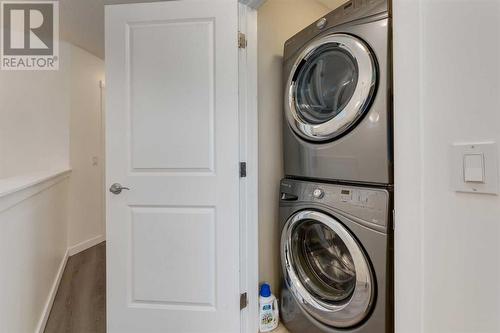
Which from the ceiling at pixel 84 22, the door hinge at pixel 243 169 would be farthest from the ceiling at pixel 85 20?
the door hinge at pixel 243 169

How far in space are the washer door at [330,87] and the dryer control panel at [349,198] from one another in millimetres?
251

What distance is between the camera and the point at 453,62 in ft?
1.75

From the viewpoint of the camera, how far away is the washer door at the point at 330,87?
1075 millimetres

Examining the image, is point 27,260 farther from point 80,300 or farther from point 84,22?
point 84,22

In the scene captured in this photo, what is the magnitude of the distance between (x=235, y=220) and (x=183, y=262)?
0.38m

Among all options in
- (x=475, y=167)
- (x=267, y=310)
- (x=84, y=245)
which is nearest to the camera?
(x=475, y=167)

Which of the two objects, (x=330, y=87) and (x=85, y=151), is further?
(x=85, y=151)

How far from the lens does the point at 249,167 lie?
1457 mm

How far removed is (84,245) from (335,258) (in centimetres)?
290

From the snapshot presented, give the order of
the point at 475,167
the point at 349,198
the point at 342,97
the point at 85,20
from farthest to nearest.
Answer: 1. the point at 85,20
2. the point at 342,97
3. the point at 349,198
4. the point at 475,167

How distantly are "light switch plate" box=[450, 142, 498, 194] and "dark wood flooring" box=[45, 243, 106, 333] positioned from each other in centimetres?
197

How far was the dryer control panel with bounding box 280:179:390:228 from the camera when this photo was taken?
100cm

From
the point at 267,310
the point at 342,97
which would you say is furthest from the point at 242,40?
the point at 267,310

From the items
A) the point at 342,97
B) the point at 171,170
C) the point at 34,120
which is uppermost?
the point at 34,120
